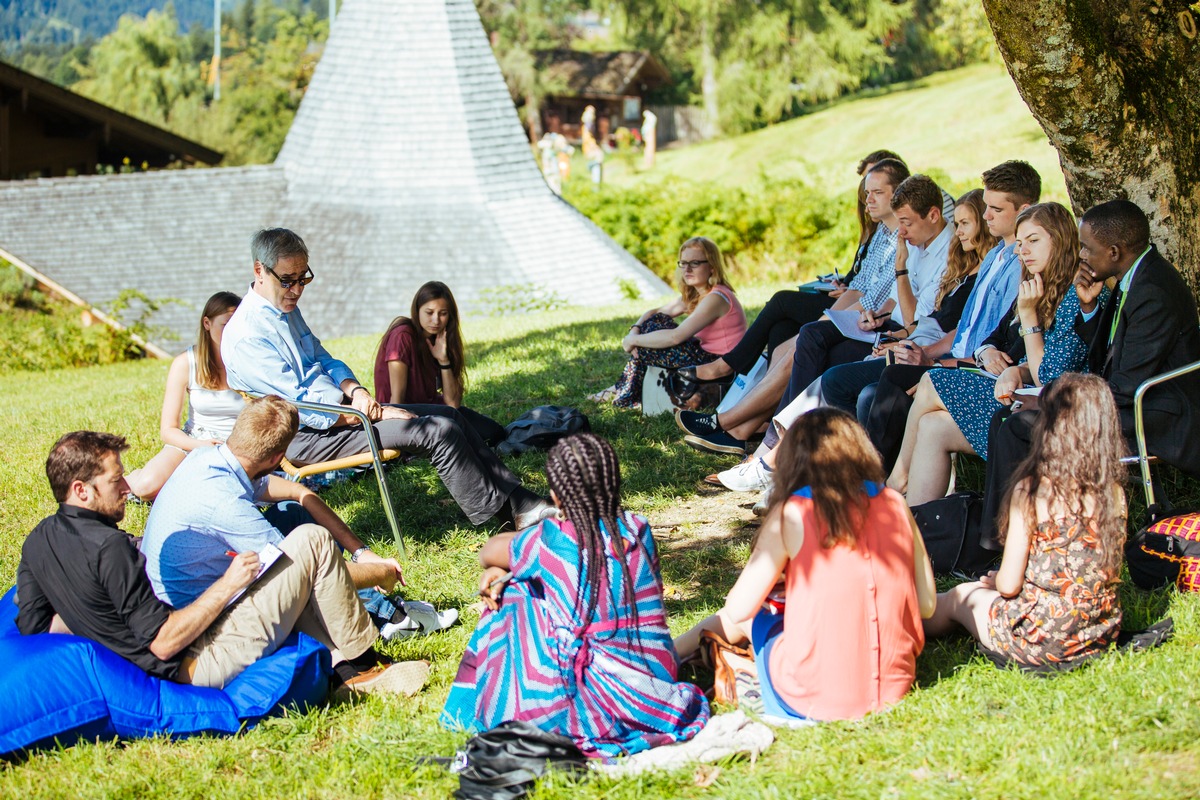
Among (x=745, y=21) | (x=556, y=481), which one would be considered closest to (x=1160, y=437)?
(x=556, y=481)

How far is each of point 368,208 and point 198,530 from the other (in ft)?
69.2

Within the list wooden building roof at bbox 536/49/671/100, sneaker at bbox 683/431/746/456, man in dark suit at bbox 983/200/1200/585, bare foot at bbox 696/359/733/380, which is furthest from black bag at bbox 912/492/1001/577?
wooden building roof at bbox 536/49/671/100

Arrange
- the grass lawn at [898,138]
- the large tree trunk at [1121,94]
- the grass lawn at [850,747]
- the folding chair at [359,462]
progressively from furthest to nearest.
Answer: the grass lawn at [898,138] → the folding chair at [359,462] → the large tree trunk at [1121,94] → the grass lawn at [850,747]

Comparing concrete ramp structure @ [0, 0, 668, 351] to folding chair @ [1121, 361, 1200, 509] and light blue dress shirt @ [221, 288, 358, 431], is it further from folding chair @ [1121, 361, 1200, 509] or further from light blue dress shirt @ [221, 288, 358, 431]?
folding chair @ [1121, 361, 1200, 509]

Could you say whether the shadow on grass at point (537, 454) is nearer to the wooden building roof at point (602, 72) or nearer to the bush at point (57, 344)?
the bush at point (57, 344)

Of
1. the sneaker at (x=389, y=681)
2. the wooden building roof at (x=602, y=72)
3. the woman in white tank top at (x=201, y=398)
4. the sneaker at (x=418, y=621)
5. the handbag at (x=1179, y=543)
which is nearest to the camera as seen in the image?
the sneaker at (x=389, y=681)

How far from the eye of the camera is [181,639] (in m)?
3.76

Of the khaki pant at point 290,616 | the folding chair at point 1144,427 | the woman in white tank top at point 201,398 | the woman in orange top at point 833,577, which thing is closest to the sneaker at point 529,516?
the khaki pant at point 290,616

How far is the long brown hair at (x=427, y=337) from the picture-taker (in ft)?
21.3

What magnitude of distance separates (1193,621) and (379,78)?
74.5 feet

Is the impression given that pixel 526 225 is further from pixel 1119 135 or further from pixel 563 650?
pixel 563 650

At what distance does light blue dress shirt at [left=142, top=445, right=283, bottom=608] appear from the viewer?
3982mm

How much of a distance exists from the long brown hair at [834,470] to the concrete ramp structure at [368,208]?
19.3m

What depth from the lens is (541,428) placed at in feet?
23.6
